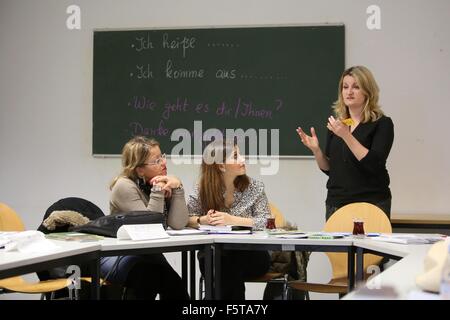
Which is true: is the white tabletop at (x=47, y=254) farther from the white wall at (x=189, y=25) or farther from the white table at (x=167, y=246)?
the white wall at (x=189, y=25)

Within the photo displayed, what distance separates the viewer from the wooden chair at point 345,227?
11.5ft

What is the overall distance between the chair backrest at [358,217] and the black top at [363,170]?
147 mm

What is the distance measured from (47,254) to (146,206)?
1116 mm

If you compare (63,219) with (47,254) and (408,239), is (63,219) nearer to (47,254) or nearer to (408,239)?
(47,254)

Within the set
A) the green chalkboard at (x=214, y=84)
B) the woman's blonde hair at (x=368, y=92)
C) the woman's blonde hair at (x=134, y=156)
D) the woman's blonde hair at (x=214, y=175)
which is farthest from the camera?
the green chalkboard at (x=214, y=84)

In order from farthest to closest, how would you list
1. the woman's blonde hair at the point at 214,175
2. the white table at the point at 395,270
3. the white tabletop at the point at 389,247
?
the woman's blonde hair at the point at 214,175
the white tabletop at the point at 389,247
the white table at the point at 395,270

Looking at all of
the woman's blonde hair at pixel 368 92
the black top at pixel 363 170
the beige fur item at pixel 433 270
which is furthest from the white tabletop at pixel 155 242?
the beige fur item at pixel 433 270

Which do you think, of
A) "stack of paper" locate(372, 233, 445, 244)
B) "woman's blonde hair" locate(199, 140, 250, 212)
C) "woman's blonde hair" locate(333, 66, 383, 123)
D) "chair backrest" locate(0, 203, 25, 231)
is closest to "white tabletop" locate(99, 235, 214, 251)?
"woman's blonde hair" locate(199, 140, 250, 212)

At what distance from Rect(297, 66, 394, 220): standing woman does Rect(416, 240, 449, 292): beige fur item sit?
77.0 inches

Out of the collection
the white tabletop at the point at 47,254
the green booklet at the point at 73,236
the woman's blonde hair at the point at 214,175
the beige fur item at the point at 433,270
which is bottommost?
the green booklet at the point at 73,236

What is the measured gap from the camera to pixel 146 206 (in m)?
3.56

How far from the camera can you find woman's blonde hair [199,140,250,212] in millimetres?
3684

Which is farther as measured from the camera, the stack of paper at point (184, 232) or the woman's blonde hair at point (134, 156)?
the woman's blonde hair at point (134, 156)
